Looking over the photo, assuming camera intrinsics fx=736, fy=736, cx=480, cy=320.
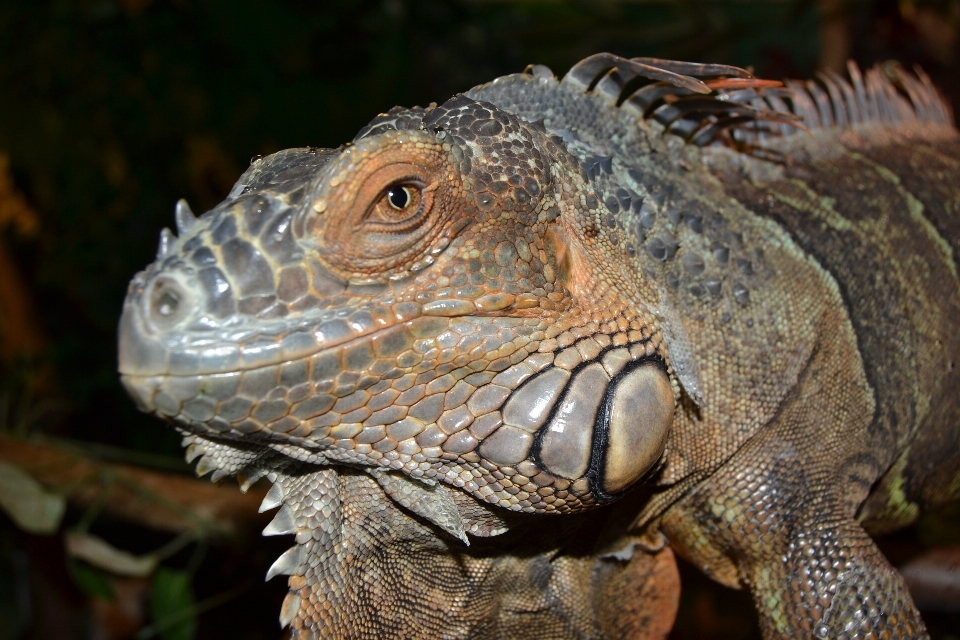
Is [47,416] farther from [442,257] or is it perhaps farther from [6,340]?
[442,257]

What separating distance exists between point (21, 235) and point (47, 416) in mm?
2429

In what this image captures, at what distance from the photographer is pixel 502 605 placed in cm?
186

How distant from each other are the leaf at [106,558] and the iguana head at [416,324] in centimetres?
267

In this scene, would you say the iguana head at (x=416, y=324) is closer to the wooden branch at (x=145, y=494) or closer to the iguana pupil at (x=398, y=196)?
the iguana pupil at (x=398, y=196)

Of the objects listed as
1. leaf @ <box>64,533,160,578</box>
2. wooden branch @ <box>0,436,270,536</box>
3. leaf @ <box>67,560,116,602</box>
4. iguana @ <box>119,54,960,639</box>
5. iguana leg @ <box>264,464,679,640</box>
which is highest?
iguana @ <box>119,54,960,639</box>

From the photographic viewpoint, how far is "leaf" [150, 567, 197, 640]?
340 cm

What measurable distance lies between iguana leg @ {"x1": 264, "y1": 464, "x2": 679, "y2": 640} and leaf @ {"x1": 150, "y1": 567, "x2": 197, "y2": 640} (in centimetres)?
213

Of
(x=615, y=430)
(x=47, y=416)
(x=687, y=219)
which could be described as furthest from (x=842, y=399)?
(x=47, y=416)

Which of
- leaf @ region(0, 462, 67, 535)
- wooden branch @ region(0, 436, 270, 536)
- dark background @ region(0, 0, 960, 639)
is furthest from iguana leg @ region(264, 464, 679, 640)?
dark background @ region(0, 0, 960, 639)

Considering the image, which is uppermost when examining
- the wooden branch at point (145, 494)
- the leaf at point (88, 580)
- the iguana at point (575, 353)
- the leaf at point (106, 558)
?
the iguana at point (575, 353)

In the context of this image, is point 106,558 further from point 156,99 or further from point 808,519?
point 156,99

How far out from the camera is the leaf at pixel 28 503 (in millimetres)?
3150

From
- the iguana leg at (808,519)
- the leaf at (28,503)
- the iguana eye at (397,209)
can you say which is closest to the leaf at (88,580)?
the leaf at (28,503)

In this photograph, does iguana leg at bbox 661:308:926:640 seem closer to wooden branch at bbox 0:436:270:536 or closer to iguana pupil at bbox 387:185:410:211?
iguana pupil at bbox 387:185:410:211
